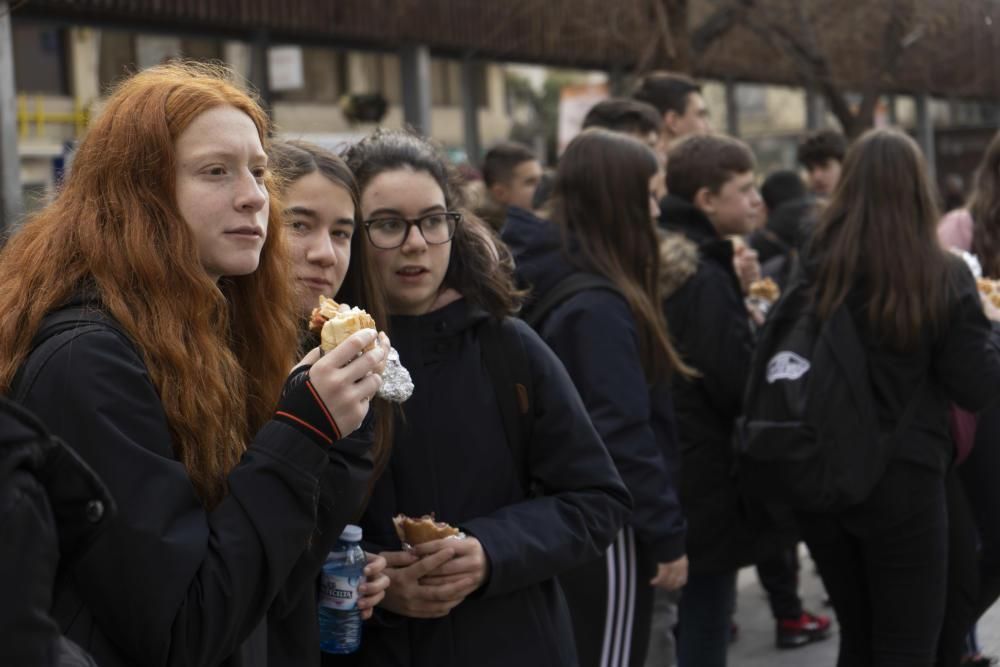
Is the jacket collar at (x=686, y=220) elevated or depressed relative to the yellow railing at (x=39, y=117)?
depressed

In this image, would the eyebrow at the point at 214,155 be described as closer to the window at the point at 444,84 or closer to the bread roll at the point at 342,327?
the bread roll at the point at 342,327

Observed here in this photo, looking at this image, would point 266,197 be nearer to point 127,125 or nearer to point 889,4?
point 127,125

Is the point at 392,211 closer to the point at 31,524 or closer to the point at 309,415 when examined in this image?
the point at 309,415

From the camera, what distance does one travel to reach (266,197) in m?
2.25

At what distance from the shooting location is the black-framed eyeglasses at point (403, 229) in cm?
299

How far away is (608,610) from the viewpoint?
3.71 metres

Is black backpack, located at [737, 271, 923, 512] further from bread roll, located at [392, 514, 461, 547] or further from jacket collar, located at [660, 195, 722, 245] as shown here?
bread roll, located at [392, 514, 461, 547]

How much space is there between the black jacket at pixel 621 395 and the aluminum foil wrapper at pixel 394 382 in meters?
1.41

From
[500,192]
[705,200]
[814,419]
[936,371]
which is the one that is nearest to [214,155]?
[814,419]

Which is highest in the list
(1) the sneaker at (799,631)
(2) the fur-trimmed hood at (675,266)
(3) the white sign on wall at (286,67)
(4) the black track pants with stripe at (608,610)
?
(3) the white sign on wall at (286,67)

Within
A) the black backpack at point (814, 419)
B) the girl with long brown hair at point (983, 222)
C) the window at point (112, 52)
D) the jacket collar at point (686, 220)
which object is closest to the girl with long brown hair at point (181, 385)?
the black backpack at point (814, 419)

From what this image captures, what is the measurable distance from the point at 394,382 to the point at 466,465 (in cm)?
52

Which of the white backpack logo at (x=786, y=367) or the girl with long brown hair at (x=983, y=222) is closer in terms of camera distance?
the white backpack logo at (x=786, y=367)

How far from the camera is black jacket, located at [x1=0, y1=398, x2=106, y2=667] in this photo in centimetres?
134
